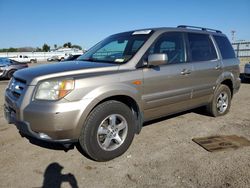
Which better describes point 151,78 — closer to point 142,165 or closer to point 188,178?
point 142,165

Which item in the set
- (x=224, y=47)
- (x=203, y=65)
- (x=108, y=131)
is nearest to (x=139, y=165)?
(x=108, y=131)

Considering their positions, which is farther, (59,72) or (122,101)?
(122,101)

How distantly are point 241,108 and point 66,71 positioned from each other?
505cm

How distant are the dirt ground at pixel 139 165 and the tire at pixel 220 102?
937 millimetres

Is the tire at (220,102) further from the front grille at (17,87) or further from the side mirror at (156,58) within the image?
the front grille at (17,87)

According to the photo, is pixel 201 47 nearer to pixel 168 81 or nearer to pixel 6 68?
pixel 168 81

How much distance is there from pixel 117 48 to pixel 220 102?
2.82 meters

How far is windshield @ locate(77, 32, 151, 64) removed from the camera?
4.15 meters

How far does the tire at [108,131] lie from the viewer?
135 inches

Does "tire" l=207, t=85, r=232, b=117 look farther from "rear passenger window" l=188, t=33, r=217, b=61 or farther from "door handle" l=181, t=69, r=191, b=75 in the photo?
"door handle" l=181, t=69, r=191, b=75

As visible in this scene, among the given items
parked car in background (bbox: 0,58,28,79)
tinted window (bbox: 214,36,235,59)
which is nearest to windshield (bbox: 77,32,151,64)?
tinted window (bbox: 214,36,235,59)

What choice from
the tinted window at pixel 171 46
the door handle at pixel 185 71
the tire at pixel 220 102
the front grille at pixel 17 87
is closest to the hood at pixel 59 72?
the front grille at pixel 17 87

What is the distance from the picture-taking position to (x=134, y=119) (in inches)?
157

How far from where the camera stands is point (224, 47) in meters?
5.82
